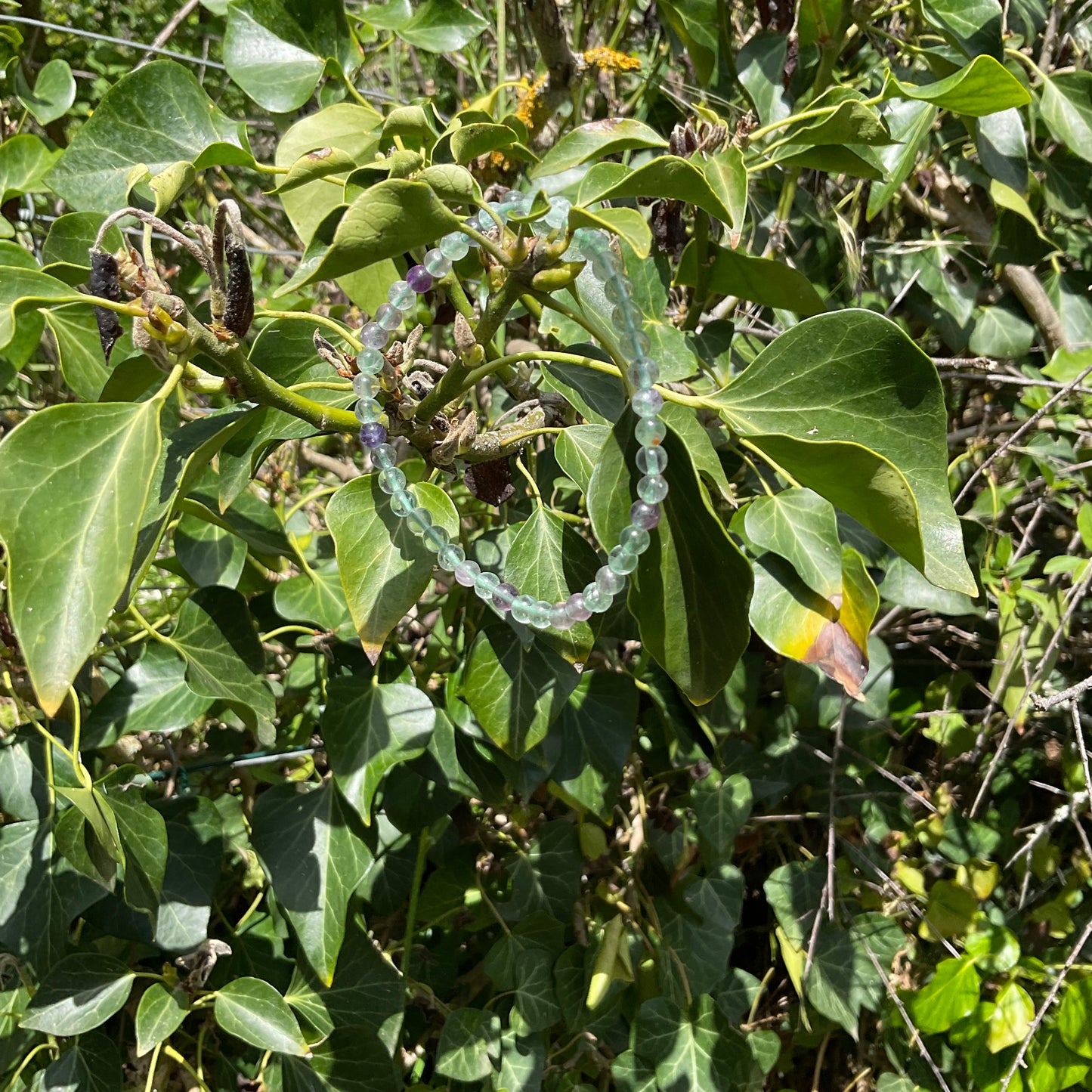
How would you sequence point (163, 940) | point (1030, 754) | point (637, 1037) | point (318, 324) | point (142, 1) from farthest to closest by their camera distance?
point (142, 1), point (1030, 754), point (637, 1037), point (163, 940), point (318, 324)

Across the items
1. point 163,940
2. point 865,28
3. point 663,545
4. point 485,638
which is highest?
point 865,28

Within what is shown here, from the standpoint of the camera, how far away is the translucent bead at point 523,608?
0.53 meters

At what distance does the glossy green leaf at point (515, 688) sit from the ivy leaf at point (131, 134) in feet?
1.40

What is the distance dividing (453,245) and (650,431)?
17 cm

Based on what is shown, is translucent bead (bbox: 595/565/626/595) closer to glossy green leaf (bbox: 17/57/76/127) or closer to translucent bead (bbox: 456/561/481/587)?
translucent bead (bbox: 456/561/481/587)

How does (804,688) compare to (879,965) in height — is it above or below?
above

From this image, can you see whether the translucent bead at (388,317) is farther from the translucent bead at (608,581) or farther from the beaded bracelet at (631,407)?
the translucent bead at (608,581)

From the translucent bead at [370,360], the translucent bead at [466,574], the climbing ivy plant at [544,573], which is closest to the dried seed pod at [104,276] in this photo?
the climbing ivy plant at [544,573]

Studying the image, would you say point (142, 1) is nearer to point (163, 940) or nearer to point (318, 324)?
point (318, 324)

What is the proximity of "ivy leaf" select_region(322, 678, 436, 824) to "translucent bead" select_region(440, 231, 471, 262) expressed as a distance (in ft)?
1.17

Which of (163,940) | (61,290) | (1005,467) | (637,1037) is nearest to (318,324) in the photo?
(61,290)

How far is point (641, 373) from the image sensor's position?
46cm

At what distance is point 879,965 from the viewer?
110 centimetres

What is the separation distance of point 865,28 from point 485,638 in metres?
0.68
